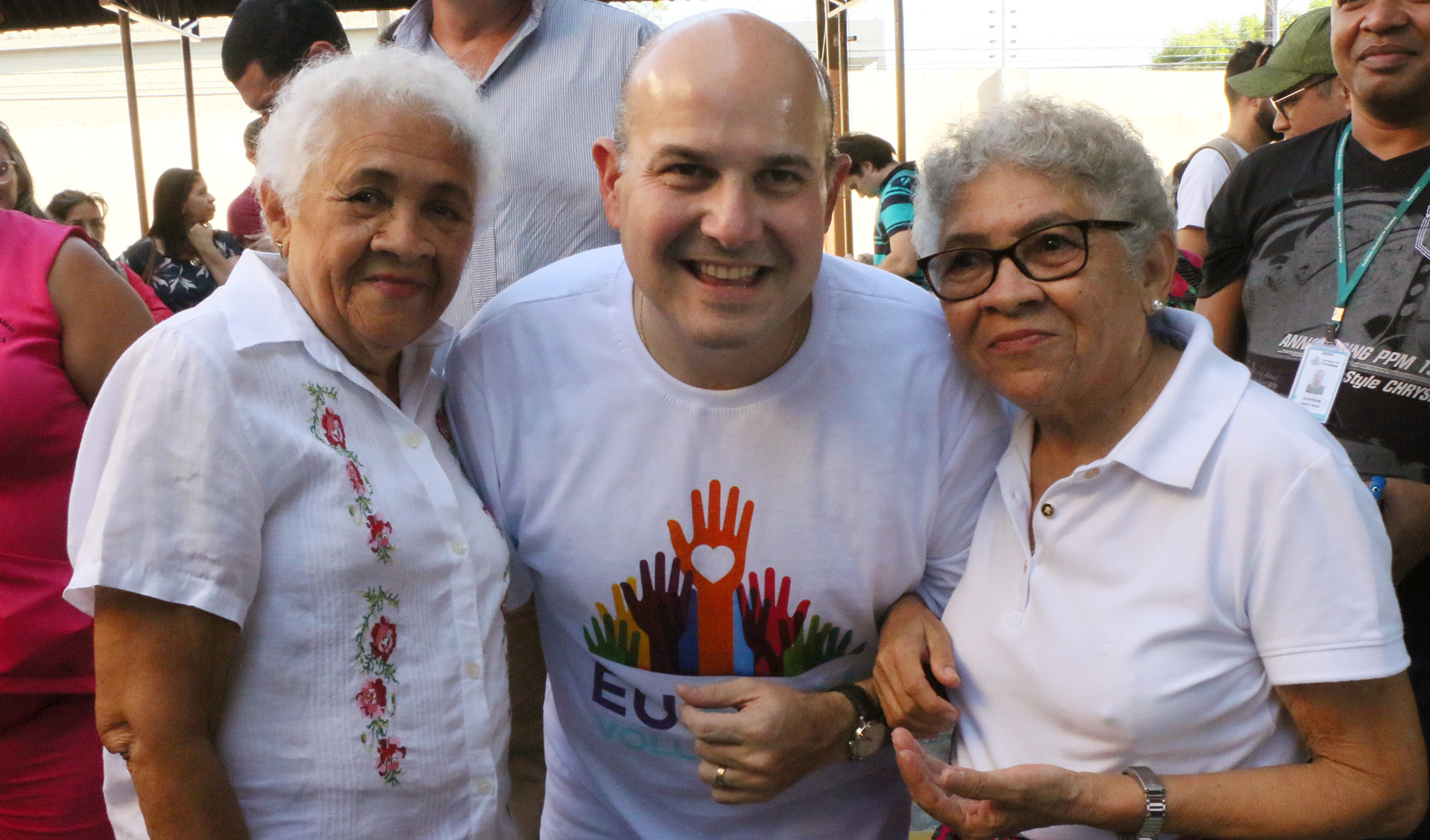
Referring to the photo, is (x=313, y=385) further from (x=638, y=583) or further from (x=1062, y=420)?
(x=1062, y=420)

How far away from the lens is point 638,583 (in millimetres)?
1771

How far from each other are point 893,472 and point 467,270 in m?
1.28

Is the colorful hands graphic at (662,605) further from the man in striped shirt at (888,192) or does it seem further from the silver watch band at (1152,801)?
the man in striped shirt at (888,192)

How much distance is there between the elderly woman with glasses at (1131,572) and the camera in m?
1.35

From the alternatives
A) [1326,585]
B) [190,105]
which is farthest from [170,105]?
[1326,585]

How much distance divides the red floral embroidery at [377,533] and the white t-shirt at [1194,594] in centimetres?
89

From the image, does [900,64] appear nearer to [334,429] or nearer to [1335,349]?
[1335,349]

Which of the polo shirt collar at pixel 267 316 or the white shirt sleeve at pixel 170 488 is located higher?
the polo shirt collar at pixel 267 316

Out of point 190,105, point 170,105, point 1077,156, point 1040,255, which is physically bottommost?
point 1040,255

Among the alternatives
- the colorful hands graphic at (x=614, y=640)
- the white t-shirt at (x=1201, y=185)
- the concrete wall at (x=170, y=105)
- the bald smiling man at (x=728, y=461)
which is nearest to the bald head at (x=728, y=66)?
the bald smiling man at (x=728, y=461)

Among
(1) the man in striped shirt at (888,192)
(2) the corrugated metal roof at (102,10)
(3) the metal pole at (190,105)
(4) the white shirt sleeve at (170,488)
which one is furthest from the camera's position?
(3) the metal pole at (190,105)

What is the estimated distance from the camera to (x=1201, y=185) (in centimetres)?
386

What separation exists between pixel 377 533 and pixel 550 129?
1369mm

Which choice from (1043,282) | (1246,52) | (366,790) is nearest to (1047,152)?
(1043,282)
